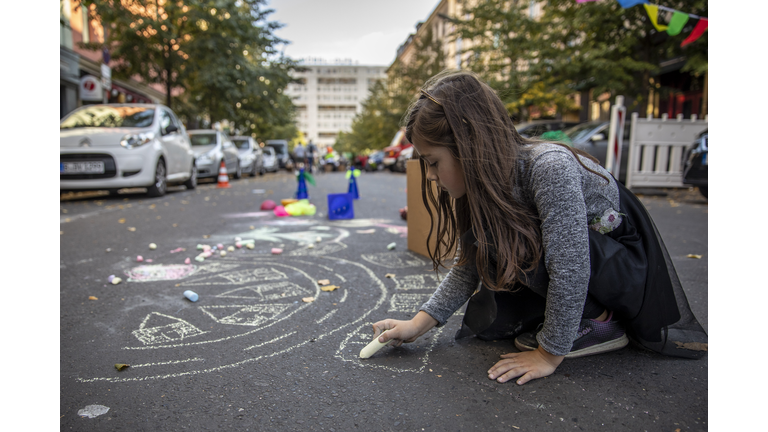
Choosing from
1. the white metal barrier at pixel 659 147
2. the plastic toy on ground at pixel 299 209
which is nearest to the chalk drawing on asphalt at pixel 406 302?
the plastic toy on ground at pixel 299 209

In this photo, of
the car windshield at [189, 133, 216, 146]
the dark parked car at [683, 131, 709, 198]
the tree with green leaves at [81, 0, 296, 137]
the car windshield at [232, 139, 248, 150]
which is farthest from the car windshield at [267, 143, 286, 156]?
the dark parked car at [683, 131, 709, 198]

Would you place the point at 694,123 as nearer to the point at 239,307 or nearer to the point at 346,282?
the point at 346,282

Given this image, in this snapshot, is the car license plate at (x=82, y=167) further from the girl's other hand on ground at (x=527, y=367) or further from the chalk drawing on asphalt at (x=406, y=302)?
the girl's other hand on ground at (x=527, y=367)

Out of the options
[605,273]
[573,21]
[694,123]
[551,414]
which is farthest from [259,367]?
[573,21]

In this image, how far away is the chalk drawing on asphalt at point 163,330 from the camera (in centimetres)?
225

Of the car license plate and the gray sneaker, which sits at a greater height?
the car license plate

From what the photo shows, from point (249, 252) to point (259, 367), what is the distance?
2275mm

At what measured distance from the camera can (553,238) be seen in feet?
5.43

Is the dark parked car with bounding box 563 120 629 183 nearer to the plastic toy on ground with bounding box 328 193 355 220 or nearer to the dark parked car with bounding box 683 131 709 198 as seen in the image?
the dark parked car with bounding box 683 131 709 198

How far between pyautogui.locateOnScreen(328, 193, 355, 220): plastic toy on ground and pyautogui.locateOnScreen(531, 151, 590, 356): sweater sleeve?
4.39m

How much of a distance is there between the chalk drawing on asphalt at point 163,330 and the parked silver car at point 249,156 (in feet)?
47.8

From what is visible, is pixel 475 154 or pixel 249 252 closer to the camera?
pixel 475 154

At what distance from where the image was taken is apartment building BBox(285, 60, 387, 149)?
100312mm

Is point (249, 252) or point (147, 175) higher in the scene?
point (147, 175)
